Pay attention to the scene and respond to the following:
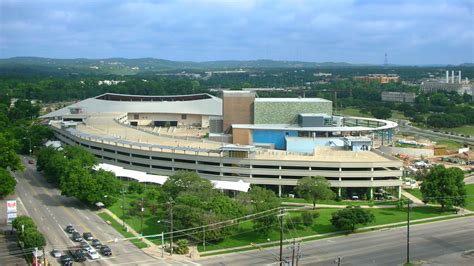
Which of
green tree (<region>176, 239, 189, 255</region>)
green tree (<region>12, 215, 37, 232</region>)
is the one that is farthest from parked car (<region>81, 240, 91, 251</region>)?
green tree (<region>176, 239, 189, 255</region>)

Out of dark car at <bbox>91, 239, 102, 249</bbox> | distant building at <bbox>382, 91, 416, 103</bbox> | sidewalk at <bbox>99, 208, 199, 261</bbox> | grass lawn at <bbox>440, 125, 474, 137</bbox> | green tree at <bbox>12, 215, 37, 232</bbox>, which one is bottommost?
sidewalk at <bbox>99, 208, 199, 261</bbox>

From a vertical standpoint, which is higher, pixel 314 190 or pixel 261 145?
pixel 261 145

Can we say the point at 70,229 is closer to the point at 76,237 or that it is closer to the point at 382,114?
the point at 76,237

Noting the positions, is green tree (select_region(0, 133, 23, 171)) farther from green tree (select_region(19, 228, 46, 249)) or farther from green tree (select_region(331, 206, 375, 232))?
green tree (select_region(331, 206, 375, 232))

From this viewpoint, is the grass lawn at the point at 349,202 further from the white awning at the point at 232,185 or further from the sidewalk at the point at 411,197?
the white awning at the point at 232,185

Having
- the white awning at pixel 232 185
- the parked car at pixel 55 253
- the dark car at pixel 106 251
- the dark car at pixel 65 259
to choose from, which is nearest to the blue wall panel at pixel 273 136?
the white awning at pixel 232 185

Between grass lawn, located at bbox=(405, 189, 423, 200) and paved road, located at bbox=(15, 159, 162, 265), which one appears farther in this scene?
grass lawn, located at bbox=(405, 189, 423, 200)

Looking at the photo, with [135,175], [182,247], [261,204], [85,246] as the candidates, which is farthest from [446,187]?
[135,175]
